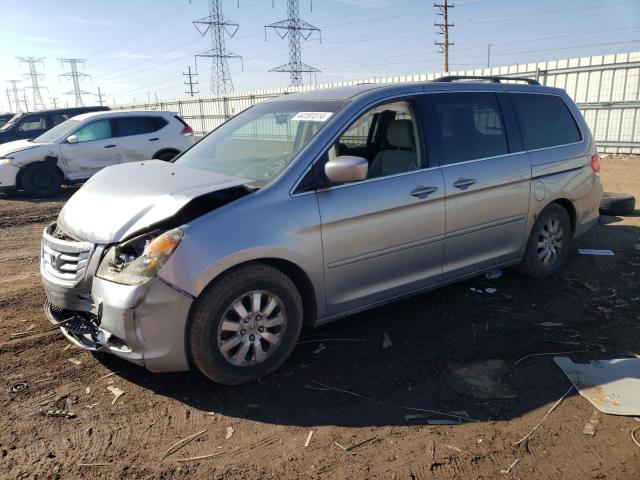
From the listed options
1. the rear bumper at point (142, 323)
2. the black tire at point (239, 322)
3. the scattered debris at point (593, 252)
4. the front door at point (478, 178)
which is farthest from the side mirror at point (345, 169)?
the scattered debris at point (593, 252)

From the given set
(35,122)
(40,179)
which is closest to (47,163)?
(40,179)

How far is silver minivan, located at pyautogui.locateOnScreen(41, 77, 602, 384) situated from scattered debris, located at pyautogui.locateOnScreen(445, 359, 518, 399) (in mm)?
808

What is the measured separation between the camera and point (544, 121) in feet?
17.0

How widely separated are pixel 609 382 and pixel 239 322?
2.50 metres

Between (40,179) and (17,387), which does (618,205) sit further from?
(40,179)

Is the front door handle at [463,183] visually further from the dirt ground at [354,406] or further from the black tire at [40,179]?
the black tire at [40,179]

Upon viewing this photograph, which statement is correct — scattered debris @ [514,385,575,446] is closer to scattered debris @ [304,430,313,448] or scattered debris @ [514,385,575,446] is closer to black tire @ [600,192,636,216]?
scattered debris @ [304,430,313,448]

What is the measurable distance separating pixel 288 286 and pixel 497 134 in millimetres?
2586

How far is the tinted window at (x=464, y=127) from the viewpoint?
432 cm

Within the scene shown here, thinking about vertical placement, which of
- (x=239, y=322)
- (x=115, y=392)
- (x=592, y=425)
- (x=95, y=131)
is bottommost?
(x=592, y=425)

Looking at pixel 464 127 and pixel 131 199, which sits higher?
pixel 464 127

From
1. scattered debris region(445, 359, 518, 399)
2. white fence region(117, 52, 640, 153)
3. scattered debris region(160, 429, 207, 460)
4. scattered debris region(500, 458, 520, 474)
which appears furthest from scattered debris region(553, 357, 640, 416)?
white fence region(117, 52, 640, 153)

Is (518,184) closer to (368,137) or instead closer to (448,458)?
(368,137)

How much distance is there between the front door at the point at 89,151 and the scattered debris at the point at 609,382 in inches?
424
